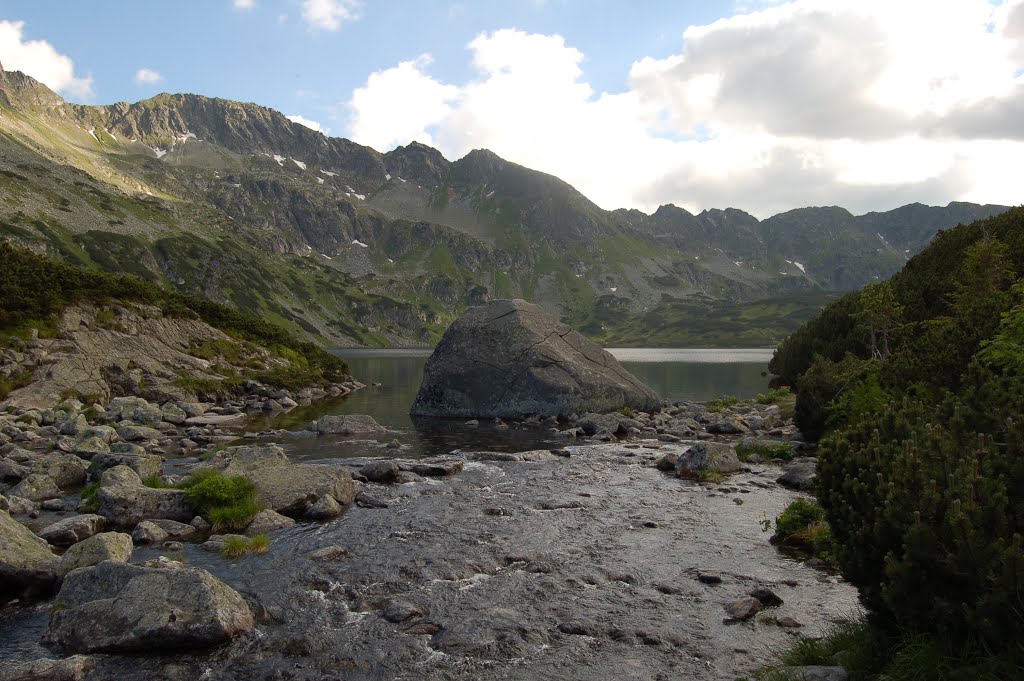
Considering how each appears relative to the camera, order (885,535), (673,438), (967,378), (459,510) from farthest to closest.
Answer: (673,438)
(459,510)
(967,378)
(885,535)

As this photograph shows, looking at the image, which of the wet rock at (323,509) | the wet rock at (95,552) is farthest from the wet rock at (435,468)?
the wet rock at (95,552)

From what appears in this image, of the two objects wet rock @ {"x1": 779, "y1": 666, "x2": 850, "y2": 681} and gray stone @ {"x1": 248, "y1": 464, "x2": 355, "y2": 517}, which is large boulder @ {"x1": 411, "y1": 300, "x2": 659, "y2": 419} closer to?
gray stone @ {"x1": 248, "y1": 464, "x2": 355, "y2": 517}

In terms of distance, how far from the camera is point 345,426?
1539 inches

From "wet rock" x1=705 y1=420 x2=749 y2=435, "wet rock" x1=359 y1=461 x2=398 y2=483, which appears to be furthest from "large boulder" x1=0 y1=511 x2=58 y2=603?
"wet rock" x1=705 y1=420 x2=749 y2=435

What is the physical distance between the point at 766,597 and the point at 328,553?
1089 cm

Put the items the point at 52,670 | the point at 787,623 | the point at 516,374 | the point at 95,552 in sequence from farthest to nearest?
the point at 516,374 < the point at 95,552 < the point at 787,623 < the point at 52,670

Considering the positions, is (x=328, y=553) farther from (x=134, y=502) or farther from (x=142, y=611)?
(x=134, y=502)

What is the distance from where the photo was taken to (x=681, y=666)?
10266 millimetres

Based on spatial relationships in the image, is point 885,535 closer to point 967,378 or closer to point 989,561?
point 989,561

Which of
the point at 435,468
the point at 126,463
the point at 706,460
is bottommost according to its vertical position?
the point at 435,468

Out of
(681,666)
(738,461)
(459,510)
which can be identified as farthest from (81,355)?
(681,666)

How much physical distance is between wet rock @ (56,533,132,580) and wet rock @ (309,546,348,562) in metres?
4.40

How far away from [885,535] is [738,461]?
67.5 ft

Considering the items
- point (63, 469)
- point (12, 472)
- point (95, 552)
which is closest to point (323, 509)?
point (95, 552)
